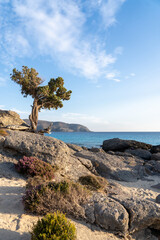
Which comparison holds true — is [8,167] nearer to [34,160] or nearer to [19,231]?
[34,160]

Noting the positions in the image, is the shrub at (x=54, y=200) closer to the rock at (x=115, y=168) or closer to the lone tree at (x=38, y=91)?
the rock at (x=115, y=168)

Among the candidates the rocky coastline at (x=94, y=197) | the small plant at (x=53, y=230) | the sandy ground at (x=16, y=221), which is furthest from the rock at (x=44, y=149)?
the small plant at (x=53, y=230)

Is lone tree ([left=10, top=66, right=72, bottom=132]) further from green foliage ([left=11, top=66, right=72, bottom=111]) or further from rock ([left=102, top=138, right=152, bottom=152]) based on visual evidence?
rock ([left=102, top=138, right=152, bottom=152])

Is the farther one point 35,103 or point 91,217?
point 35,103

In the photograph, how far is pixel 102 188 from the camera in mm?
9617

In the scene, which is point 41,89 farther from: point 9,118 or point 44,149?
point 44,149

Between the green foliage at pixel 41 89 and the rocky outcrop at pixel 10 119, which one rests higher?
the green foliage at pixel 41 89

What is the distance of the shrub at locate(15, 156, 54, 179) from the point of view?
31.7ft

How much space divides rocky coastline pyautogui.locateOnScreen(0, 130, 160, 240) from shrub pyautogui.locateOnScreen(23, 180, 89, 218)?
262mm

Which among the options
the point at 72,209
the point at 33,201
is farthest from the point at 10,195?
the point at 72,209

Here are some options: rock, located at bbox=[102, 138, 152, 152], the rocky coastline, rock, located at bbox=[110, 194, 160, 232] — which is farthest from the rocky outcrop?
rock, located at bbox=[110, 194, 160, 232]

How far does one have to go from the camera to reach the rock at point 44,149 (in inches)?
462

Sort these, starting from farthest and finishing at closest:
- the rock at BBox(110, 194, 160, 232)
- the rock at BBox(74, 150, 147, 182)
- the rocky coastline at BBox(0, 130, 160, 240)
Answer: the rock at BBox(74, 150, 147, 182)
the rock at BBox(110, 194, 160, 232)
the rocky coastline at BBox(0, 130, 160, 240)

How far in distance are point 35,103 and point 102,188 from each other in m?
30.3
